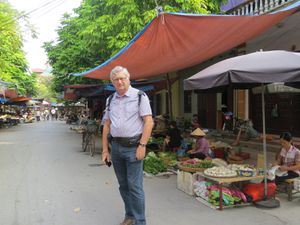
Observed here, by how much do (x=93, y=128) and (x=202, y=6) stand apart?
5730mm

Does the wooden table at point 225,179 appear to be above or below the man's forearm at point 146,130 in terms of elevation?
below

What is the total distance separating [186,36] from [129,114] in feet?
11.1

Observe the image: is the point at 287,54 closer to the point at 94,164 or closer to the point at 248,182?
the point at 248,182

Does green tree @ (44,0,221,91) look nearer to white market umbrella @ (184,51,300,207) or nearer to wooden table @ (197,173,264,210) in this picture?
white market umbrella @ (184,51,300,207)

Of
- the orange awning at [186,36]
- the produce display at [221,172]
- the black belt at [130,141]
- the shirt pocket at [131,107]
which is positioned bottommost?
the produce display at [221,172]

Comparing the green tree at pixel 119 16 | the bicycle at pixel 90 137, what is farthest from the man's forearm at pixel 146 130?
the green tree at pixel 119 16

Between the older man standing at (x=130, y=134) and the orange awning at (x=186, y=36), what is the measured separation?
2.31m

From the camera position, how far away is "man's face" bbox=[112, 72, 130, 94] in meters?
4.13

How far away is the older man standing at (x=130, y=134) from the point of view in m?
4.08

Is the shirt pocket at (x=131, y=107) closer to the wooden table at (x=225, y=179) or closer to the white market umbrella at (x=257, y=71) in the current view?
the white market umbrella at (x=257, y=71)

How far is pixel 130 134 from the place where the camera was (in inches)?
160

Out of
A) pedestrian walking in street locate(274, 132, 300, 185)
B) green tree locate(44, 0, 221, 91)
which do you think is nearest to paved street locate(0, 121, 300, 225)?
pedestrian walking in street locate(274, 132, 300, 185)

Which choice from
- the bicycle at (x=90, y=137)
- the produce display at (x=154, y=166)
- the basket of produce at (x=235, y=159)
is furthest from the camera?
the bicycle at (x=90, y=137)

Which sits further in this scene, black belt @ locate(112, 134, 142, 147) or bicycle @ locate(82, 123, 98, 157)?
bicycle @ locate(82, 123, 98, 157)
